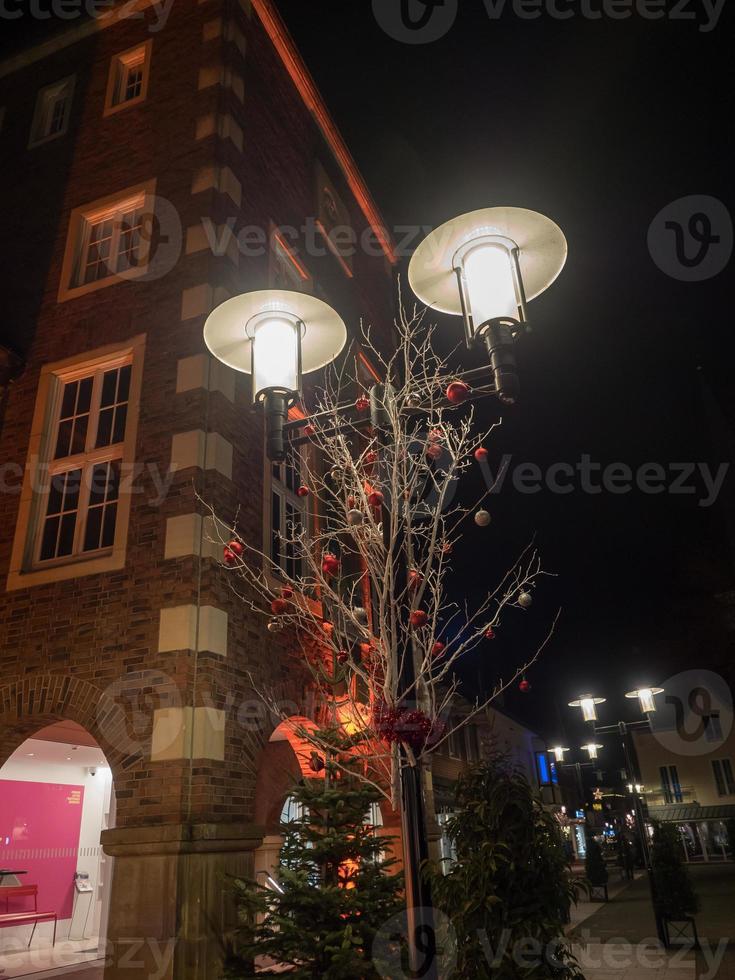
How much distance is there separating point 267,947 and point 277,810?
175 inches

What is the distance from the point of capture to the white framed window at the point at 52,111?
12398 millimetres

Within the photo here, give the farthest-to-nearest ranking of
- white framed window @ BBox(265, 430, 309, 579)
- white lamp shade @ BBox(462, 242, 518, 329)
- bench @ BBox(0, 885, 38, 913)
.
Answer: bench @ BBox(0, 885, 38, 913) < white framed window @ BBox(265, 430, 309, 579) < white lamp shade @ BBox(462, 242, 518, 329)

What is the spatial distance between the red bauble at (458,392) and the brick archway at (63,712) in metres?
5.22

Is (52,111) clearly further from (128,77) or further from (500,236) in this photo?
(500,236)

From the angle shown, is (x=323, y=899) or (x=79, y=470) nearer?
(x=323, y=899)

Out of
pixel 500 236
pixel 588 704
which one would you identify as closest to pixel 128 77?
pixel 500 236

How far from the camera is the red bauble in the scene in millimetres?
3742

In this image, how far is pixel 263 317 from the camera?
452 centimetres

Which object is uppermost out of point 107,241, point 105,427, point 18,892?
point 107,241

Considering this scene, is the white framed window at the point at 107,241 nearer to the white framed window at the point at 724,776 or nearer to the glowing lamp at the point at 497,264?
the glowing lamp at the point at 497,264

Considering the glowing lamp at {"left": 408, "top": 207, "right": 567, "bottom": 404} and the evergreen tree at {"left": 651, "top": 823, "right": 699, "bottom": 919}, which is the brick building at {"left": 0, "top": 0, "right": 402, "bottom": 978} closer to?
the glowing lamp at {"left": 408, "top": 207, "right": 567, "bottom": 404}

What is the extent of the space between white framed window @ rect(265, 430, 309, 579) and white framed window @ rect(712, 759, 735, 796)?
49020 millimetres

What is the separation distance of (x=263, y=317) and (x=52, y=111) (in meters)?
11.3

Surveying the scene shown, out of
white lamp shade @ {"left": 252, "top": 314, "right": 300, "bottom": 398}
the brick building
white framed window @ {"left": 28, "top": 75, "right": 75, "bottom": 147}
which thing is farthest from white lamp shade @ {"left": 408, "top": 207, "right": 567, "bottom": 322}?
white framed window @ {"left": 28, "top": 75, "right": 75, "bottom": 147}
